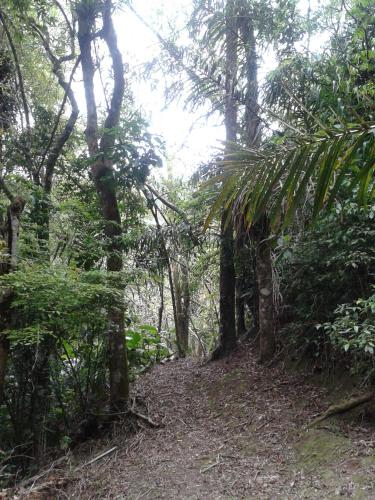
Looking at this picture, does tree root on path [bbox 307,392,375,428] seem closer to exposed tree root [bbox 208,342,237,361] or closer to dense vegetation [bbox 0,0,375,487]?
dense vegetation [bbox 0,0,375,487]

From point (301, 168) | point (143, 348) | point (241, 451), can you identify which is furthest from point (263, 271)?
point (301, 168)

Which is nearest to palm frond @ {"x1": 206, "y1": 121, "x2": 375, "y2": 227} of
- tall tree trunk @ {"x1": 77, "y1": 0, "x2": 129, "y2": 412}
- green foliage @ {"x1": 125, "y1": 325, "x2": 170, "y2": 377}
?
tall tree trunk @ {"x1": 77, "y1": 0, "x2": 129, "y2": 412}

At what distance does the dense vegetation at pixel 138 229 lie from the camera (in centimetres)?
480

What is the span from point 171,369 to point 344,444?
17.7 ft

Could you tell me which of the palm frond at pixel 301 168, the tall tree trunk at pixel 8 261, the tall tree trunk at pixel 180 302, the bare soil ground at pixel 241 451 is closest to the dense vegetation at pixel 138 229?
the tall tree trunk at pixel 8 261

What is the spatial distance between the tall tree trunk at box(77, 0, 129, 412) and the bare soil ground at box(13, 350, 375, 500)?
0.86m

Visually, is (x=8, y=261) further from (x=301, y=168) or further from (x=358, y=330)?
(x=358, y=330)

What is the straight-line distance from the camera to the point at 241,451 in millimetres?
4648

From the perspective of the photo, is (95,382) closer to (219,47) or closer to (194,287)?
(194,287)

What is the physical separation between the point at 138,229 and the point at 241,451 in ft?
13.0

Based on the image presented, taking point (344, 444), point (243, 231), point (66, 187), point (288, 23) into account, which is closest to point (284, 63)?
point (288, 23)

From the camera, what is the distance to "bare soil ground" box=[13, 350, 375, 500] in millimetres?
3740

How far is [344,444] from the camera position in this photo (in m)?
4.02

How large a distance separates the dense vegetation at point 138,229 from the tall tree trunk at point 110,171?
24mm
